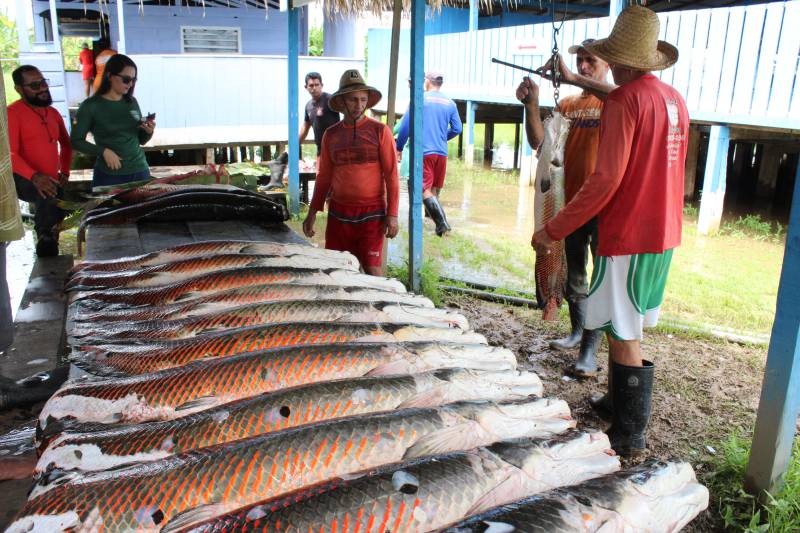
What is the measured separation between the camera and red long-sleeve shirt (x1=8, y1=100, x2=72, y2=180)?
231 inches

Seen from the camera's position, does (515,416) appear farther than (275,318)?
No

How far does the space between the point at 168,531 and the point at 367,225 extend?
4.13 metres

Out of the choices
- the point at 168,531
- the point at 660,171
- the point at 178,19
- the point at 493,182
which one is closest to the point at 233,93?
the point at 178,19

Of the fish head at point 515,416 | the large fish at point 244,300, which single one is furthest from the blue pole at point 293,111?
the fish head at point 515,416

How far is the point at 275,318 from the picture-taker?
266 cm

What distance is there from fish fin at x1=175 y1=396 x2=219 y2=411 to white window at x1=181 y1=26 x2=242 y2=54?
1646 centimetres

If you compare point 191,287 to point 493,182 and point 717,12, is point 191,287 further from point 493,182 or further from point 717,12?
point 493,182

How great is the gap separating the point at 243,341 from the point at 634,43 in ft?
8.73

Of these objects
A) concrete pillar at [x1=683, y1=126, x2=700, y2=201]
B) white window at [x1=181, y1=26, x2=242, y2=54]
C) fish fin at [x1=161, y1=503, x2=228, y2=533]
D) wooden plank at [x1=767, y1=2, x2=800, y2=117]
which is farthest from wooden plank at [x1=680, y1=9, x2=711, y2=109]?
white window at [x1=181, y1=26, x2=242, y2=54]

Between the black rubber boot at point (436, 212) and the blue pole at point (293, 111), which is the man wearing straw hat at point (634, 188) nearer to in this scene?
the black rubber boot at point (436, 212)

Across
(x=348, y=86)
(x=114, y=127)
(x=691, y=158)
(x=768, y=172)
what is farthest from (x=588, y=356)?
(x=768, y=172)

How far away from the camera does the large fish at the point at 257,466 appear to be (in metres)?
1.47

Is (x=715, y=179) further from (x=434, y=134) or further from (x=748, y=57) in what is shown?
(x=434, y=134)

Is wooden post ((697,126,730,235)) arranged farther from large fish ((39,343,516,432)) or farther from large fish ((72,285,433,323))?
large fish ((39,343,516,432))
